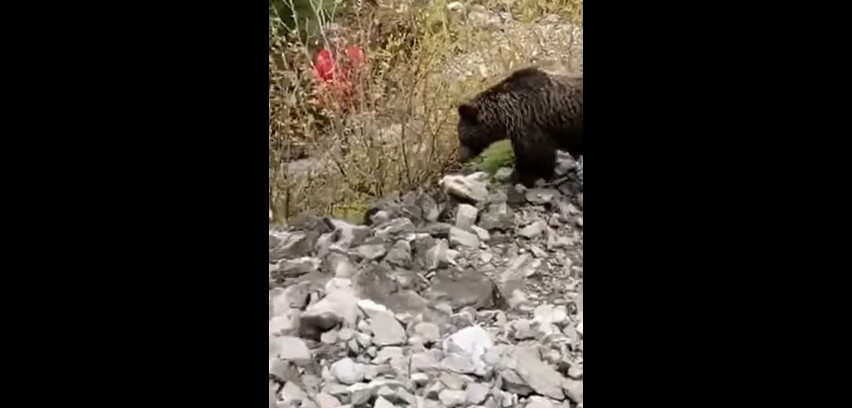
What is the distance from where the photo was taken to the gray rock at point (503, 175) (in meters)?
1.66

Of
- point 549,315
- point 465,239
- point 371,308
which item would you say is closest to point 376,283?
point 371,308

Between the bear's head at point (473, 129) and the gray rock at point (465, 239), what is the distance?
0.37ft


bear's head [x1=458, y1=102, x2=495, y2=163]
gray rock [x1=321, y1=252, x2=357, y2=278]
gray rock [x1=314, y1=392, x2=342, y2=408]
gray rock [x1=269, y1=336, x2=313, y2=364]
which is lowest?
gray rock [x1=314, y1=392, x2=342, y2=408]

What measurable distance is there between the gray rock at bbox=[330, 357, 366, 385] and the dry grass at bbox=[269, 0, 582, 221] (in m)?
0.20

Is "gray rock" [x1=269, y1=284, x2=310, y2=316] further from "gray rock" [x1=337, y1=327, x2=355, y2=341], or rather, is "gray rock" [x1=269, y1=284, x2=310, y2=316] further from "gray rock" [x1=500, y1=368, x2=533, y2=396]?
"gray rock" [x1=500, y1=368, x2=533, y2=396]

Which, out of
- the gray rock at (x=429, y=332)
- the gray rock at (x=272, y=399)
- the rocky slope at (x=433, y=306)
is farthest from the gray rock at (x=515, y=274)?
the gray rock at (x=272, y=399)

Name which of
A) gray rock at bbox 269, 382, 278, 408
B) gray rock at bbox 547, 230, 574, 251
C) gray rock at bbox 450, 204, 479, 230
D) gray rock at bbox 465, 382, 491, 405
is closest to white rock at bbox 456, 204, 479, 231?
gray rock at bbox 450, 204, 479, 230

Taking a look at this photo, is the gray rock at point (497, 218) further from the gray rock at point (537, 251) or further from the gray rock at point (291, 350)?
the gray rock at point (291, 350)

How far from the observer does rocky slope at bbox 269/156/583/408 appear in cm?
161

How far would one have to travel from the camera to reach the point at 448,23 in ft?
5.37

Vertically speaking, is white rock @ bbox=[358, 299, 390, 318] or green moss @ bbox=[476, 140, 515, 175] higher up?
green moss @ bbox=[476, 140, 515, 175]

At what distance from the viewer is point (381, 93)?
1649 mm

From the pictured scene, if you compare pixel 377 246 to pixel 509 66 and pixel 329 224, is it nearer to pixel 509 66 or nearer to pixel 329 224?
pixel 329 224

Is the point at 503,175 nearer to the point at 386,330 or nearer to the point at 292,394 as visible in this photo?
the point at 386,330
